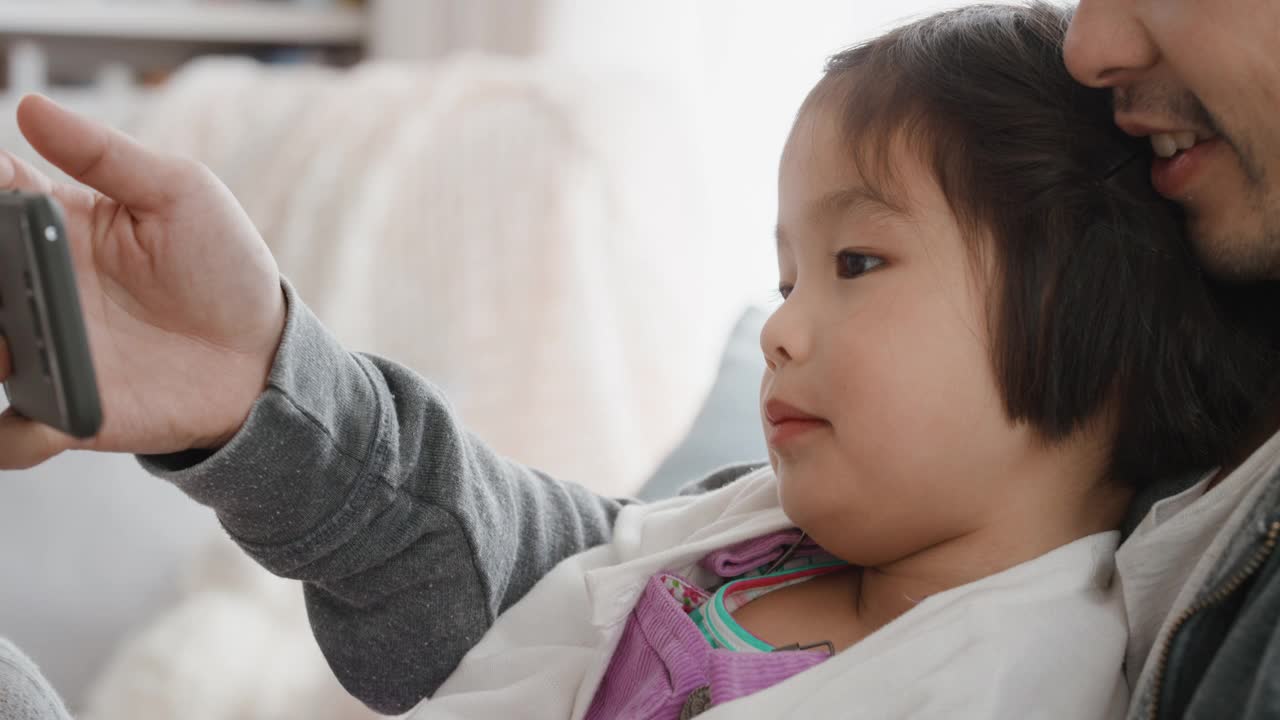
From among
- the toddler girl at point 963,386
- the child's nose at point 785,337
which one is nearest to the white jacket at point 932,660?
the toddler girl at point 963,386

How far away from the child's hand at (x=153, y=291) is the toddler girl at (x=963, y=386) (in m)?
0.29

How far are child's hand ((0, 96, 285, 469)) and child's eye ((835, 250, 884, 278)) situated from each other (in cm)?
35

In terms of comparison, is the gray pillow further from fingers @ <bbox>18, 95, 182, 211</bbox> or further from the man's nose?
fingers @ <bbox>18, 95, 182, 211</bbox>

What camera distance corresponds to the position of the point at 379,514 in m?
0.83

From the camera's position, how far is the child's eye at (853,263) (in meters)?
0.79

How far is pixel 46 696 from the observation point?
0.77 metres

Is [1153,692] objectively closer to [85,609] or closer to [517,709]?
[517,709]

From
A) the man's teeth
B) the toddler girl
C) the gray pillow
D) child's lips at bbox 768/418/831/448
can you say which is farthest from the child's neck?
the gray pillow

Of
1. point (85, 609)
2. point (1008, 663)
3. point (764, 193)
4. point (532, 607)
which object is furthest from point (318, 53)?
point (1008, 663)

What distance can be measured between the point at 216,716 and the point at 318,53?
8.28 ft

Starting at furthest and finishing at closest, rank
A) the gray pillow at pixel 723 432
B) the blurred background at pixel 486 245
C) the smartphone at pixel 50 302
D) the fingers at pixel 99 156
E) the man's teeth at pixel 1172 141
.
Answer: the blurred background at pixel 486 245
the gray pillow at pixel 723 432
the man's teeth at pixel 1172 141
the fingers at pixel 99 156
the smartphone at pixel 50 302

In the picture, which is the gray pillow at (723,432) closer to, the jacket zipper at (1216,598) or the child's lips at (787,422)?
the child's lips at (787,422)

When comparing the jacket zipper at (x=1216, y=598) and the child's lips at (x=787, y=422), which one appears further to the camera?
the child's lips at (x=787, y=422)

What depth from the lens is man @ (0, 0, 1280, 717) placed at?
0.66 meters
